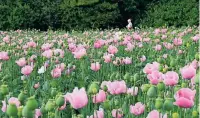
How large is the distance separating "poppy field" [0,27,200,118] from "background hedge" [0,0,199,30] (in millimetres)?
8194

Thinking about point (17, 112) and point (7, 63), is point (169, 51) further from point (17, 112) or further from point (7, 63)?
point (17, 112)

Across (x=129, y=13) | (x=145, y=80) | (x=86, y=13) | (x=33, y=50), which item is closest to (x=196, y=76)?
(x=145, y=80)

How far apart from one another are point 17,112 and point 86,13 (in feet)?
41.9

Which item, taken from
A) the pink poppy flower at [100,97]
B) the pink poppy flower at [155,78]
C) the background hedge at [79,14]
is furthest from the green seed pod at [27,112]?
the background hedge at [79,14]

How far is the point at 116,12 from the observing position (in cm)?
1499

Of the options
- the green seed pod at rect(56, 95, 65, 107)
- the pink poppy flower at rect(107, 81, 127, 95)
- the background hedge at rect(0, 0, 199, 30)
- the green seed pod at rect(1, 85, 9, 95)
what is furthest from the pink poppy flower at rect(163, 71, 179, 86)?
the background hedge at rect(0, 0, 199, 30)

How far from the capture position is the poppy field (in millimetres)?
2207

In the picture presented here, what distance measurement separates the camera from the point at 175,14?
14625 mm

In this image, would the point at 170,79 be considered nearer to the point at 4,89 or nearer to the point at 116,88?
the point at 116,88

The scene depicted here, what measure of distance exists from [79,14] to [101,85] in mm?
12212

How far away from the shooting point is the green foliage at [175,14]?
47.6 feet

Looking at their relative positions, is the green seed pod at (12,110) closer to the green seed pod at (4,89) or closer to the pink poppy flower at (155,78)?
the green seed pod at (4,89)

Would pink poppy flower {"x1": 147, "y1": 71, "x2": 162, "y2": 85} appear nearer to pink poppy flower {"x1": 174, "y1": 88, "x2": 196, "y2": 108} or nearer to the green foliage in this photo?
pink poppy flower {"x1": 174, "y1": 88, "x2": 196, "y2": 108}

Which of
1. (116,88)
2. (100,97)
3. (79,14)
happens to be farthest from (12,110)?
(79,14)
